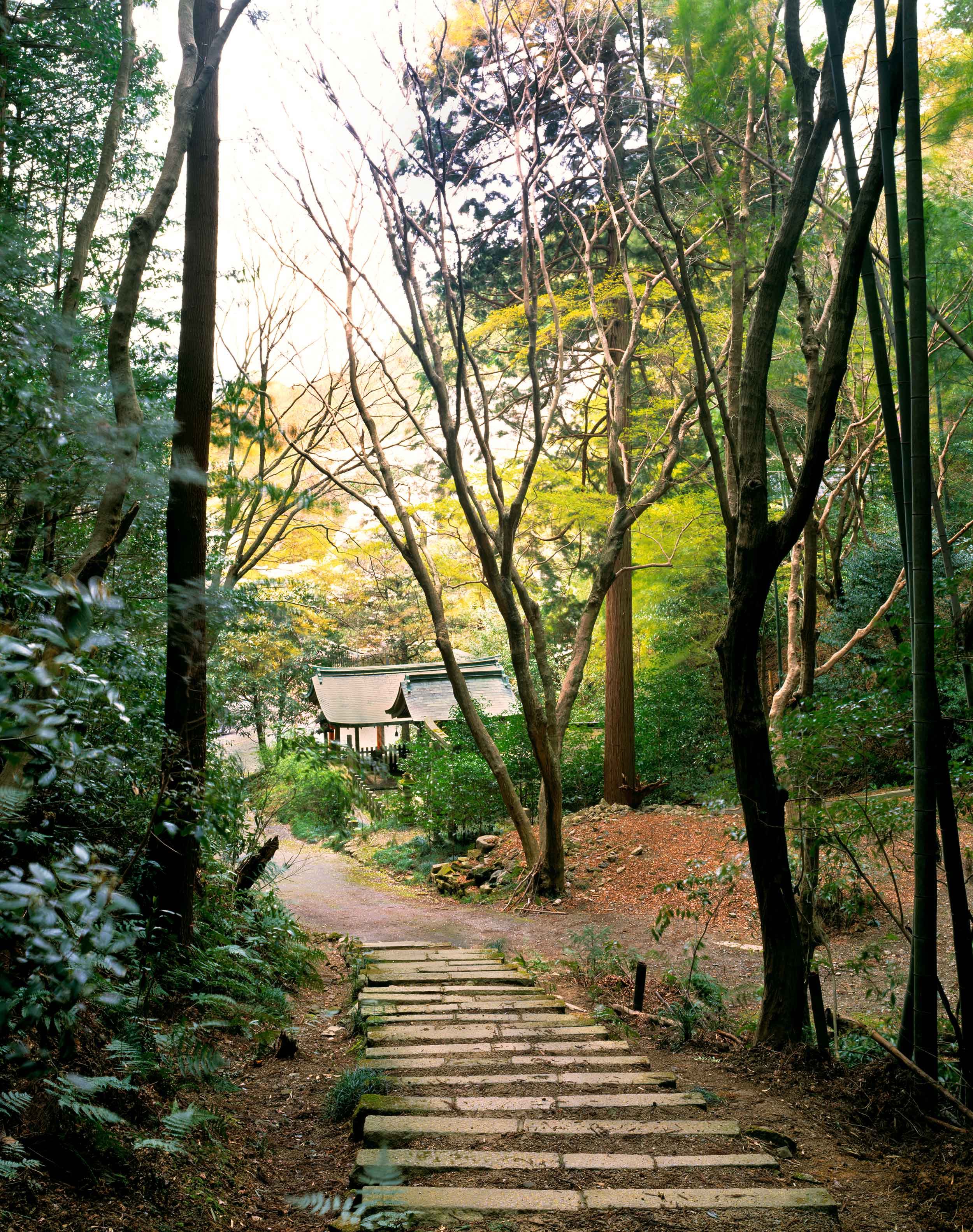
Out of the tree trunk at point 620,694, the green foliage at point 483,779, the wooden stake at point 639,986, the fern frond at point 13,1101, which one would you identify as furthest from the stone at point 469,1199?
the tree trunk at point 620,694

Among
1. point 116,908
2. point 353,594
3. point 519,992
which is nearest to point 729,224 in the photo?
point 519,992

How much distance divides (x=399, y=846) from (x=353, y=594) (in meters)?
9.31

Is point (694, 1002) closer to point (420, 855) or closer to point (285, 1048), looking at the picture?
point (285, 1048)

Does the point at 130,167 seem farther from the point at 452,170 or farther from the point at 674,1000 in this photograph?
the point at 674,1000

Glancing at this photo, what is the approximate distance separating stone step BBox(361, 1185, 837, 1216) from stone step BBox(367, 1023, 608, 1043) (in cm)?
143

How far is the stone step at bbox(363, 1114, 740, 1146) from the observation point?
99.7 inches

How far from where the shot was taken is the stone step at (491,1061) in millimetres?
3178

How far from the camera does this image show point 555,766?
793cm

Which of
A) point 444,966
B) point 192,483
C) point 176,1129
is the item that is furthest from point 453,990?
point 192,483

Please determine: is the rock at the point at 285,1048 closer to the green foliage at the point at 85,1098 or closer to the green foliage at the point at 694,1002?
the green foliage at the point at 85,1098

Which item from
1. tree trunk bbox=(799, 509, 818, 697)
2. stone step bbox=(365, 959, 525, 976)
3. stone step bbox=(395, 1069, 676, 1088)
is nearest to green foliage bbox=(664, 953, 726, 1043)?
stone step bbox=(365, 959, 525, 976)

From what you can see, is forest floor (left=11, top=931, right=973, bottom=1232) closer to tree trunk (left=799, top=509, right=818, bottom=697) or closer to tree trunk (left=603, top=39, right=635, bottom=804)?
tree trunk (left=799, top=509, right=818, bottom=697)

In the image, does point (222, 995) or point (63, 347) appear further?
point (222, 995)

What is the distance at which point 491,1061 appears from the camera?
3.25m
